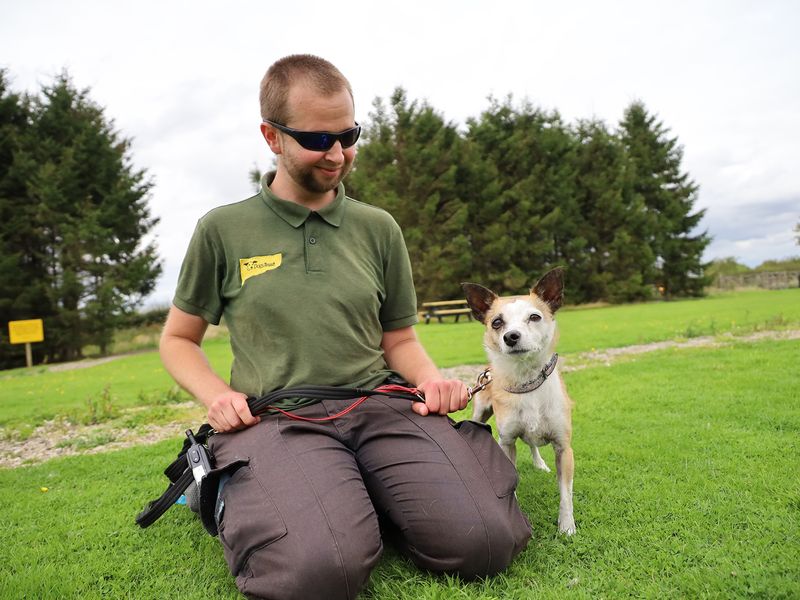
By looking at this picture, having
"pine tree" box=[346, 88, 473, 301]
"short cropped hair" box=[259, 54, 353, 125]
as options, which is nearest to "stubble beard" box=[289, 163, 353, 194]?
"short cropped hair" box=[259, 54, 353, 125]

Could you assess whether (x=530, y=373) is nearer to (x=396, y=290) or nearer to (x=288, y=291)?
(x=396, y=290)

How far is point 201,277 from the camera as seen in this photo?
265cm

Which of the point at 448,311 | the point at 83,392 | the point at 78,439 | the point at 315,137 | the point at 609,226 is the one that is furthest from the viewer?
the point at 609,226

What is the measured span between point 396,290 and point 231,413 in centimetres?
103

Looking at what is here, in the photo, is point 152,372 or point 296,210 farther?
point 152,372

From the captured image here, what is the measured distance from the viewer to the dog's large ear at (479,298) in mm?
3234

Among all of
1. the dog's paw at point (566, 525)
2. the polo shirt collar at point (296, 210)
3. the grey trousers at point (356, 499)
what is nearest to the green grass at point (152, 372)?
the polo shirt collar at point (296, 210)

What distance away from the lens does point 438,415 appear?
2635 mm

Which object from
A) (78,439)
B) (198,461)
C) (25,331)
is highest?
(25,331)

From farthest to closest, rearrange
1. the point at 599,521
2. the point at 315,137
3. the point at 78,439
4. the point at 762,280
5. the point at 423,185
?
the point at 762,280, the point at 423,185, the point at 78,439, the point at 599,521, the point at 315,137

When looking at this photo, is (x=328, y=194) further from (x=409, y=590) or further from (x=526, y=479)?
(x=526, y=479)

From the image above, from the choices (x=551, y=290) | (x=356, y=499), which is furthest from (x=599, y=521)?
Result: (x=356, y=499)

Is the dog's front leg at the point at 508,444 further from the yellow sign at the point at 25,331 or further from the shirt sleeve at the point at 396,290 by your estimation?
the yellow sign at the point at 25,331

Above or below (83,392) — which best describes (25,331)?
above
